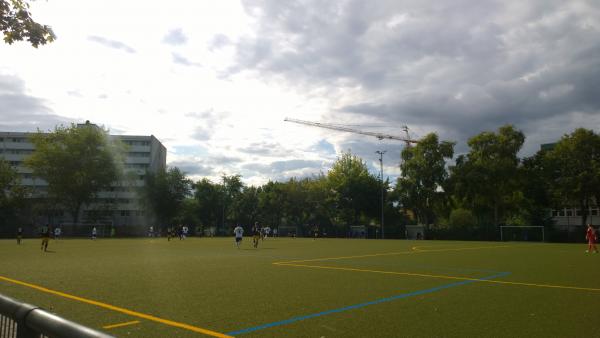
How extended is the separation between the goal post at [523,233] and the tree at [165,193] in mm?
59628

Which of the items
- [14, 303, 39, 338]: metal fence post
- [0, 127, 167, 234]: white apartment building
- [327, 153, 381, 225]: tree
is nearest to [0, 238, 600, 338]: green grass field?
[14, 303, 39, 338]: metal fence post

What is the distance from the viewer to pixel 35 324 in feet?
8.52

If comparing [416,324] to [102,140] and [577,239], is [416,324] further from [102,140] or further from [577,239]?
[102,140]

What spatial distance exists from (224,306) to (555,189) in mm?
60803

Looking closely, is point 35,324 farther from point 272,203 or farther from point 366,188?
point 272,203

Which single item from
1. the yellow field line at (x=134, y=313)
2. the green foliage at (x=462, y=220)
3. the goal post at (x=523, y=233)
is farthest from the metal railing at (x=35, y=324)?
the green foliage at (x=462, y=220)

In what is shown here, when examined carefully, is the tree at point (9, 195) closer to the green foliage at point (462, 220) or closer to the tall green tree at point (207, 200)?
the tall green tree at point (207, 200)

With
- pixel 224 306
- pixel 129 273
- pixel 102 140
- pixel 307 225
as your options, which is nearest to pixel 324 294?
pixel 224 306

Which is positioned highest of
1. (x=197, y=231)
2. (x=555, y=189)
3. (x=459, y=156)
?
(x=459, y=156)

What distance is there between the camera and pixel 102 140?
79.1 metres

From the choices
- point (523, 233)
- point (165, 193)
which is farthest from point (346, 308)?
point (165, 193)

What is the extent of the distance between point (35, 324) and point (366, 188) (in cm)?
7589

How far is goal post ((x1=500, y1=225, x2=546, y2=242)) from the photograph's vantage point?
172 feet

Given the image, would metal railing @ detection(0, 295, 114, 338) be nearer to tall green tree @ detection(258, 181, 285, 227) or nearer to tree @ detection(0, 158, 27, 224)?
tall green tree @ detection(258, 181, 285, 227)
